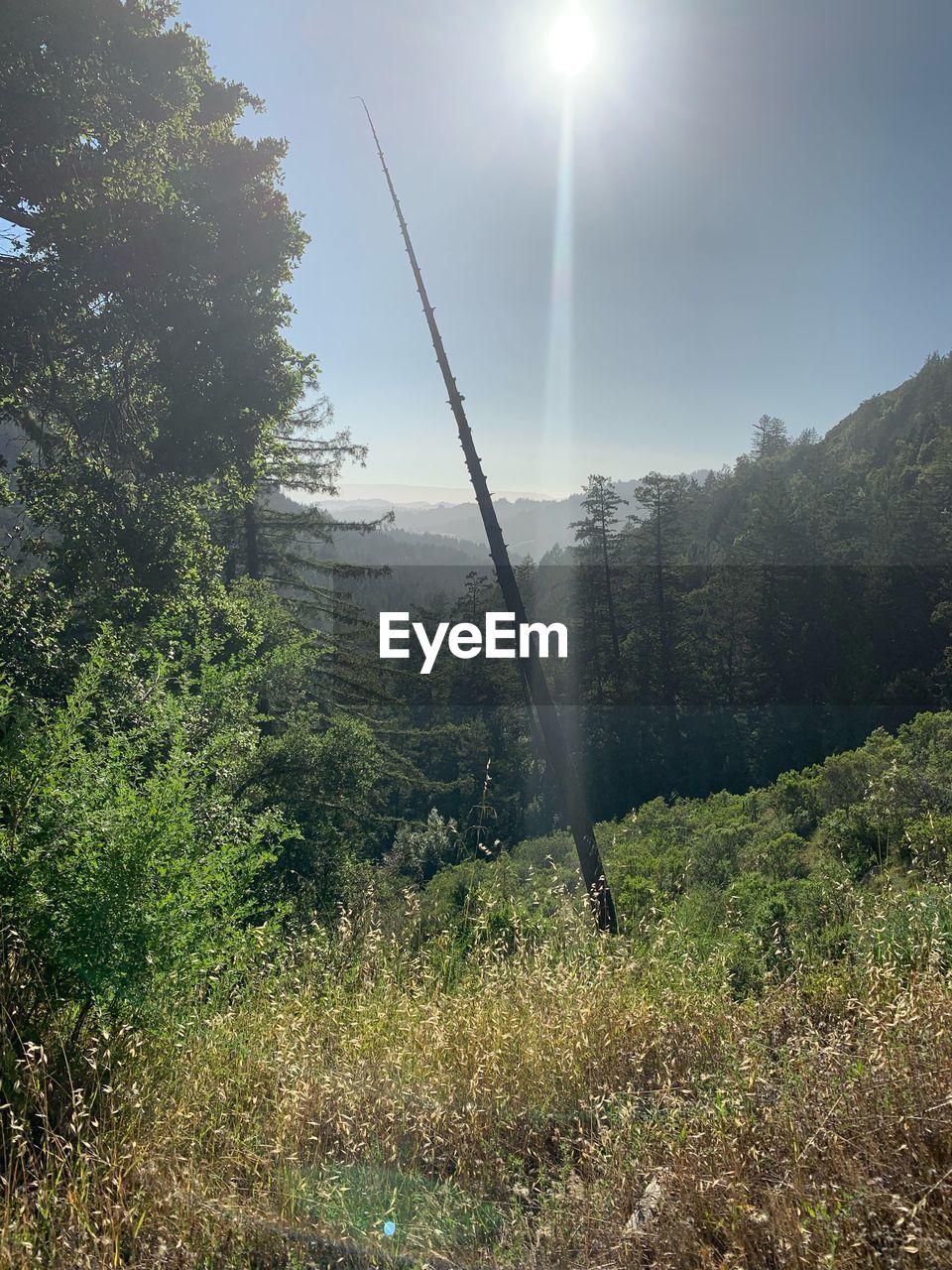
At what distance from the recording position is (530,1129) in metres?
2.78

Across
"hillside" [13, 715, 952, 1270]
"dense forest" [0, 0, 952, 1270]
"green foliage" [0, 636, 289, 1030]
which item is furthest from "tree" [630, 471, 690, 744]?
"green foliage" [0, 636, 289, 1030]

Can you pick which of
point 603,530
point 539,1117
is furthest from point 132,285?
point 603,530

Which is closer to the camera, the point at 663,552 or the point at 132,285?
the point at 132,285

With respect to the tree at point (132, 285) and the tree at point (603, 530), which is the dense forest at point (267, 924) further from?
the tree at point (603, 530)

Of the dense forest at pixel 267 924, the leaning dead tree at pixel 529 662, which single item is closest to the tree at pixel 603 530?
the dense forest at pixel 267 924

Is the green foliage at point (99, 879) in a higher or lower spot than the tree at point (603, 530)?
lower

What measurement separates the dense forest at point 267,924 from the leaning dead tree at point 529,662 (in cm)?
105

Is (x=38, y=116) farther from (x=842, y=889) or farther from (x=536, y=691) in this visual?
(x=842, y=889)

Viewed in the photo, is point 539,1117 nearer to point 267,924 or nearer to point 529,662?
point 267,924

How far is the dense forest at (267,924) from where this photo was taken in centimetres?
219

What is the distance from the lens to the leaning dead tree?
30.1ft

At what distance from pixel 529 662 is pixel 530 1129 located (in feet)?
23.1

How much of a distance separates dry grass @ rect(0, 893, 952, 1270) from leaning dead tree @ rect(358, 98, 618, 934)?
17.5ft

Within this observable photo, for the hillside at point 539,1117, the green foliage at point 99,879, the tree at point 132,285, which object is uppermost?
the tree at point 132,285
